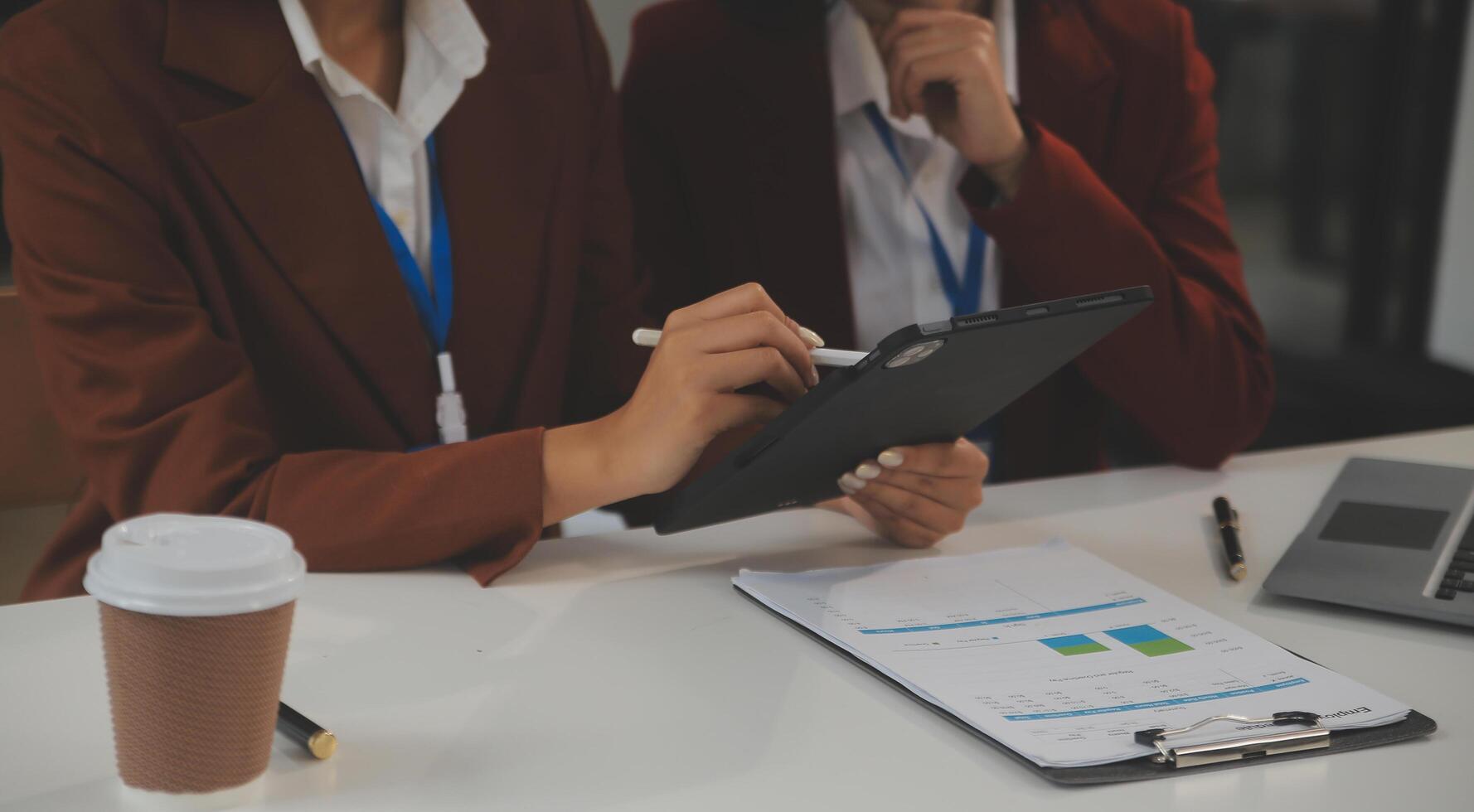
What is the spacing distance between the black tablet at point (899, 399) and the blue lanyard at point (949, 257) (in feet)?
1.87

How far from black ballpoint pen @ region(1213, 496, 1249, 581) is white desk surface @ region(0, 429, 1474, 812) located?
14 millimetres

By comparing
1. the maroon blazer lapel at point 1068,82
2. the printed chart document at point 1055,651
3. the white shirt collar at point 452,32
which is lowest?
the printed chart document at point 1055,651

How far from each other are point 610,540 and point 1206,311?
0.79 metres

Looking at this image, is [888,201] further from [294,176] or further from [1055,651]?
[1055,651]

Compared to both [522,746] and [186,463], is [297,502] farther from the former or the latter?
[522,746]

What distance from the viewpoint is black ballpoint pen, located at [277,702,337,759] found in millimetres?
798

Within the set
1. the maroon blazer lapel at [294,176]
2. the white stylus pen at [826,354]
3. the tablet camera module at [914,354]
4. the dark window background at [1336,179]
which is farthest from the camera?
the dark window background at [1336,179]

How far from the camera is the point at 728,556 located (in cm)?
119

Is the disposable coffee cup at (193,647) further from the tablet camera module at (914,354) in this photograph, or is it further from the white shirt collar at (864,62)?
the white shirt collar at (864,62)

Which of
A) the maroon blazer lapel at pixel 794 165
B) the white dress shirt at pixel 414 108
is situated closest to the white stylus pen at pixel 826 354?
the white dress shirt at pixel 414 108

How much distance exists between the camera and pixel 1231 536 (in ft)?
3.96

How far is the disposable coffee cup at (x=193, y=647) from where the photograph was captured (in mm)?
670

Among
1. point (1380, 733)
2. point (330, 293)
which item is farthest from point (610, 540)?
point (1380, 733)

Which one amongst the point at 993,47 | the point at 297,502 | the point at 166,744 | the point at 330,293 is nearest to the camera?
the point at 166,744
